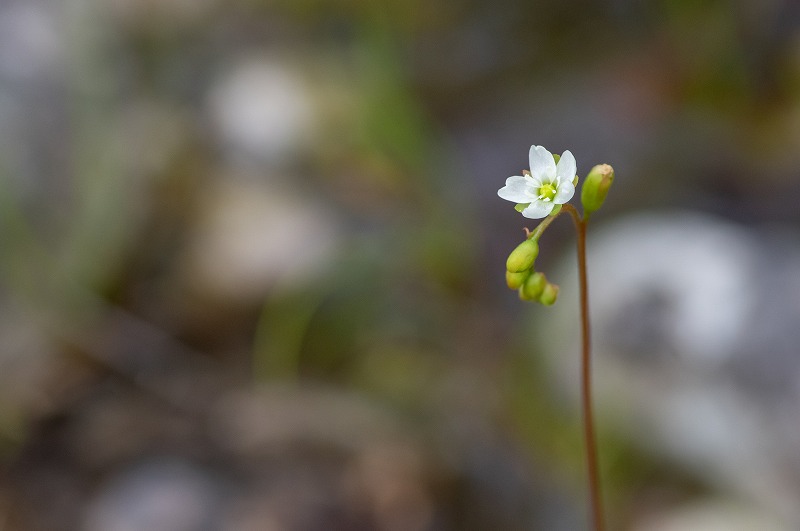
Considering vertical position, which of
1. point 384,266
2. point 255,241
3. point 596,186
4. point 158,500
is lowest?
point 158,500

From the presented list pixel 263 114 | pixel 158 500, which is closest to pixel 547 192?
pixel 158 500

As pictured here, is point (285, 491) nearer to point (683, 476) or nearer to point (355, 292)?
point (355, 292)

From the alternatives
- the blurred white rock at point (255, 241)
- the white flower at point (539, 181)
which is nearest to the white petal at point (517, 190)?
the white flower at point (539, 181)

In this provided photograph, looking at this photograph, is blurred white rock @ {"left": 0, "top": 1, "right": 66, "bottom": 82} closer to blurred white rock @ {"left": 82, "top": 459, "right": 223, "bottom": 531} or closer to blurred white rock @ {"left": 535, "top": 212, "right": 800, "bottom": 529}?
blurred white rock @ {"left": 82, "top": 459, "right": 223, "bottom": 531}

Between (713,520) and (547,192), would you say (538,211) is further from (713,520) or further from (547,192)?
(713,520)

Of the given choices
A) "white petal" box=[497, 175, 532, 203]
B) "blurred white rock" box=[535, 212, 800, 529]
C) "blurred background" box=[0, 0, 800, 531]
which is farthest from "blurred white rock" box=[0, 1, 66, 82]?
"white petal" box=[497, 175, 532, 203]

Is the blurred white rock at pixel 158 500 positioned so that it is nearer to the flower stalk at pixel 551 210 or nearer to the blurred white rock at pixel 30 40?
the flower stalk at pixel 551 210
